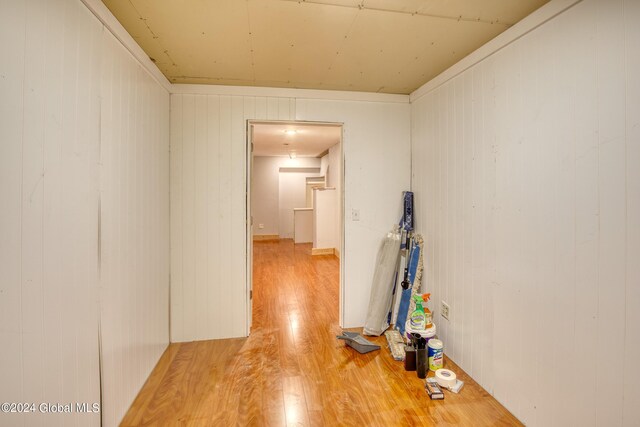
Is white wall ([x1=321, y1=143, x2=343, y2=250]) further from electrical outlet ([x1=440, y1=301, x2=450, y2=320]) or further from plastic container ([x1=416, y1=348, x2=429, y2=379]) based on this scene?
plastic container ([x1=416, y1=348, x2=429, y2=379])

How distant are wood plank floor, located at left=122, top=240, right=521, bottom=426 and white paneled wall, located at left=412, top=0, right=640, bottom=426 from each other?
1.51 feet

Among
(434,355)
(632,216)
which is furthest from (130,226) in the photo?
(632,216)

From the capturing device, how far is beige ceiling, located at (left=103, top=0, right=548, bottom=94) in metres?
1.60

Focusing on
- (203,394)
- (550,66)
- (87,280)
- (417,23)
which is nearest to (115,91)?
(87,280)

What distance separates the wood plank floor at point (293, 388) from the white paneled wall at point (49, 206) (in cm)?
59

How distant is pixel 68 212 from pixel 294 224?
22.1 ft

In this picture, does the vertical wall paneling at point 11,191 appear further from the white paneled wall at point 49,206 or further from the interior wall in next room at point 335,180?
the interior wall in next room at point 335,180

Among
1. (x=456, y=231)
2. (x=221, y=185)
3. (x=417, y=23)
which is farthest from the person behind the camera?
(x=221, y=185)

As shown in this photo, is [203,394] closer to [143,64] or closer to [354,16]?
[143,64]

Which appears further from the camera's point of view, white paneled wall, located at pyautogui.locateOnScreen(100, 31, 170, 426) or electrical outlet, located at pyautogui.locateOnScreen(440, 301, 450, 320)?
electrical outlet, located at pyautogui.locateOnScreen(440, 301, 450, 320)

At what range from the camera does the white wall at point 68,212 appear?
100 centimetres

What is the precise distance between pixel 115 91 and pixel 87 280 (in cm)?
108

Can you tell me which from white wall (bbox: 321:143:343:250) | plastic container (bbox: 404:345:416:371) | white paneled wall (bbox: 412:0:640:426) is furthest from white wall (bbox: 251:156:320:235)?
plastic container (bbox: 404:345:416:371)

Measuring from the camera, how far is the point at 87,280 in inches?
55.9
